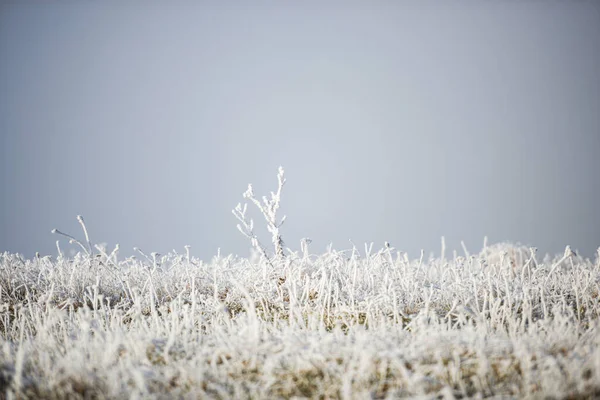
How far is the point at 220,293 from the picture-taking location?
501 centimetres

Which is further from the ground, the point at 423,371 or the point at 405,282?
the point at 405,282

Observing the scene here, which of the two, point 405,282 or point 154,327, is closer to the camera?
point 154,327

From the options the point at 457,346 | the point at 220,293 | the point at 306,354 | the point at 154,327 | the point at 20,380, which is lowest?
the point at 457,346

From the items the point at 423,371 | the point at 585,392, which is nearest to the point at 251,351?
the point at 423,371

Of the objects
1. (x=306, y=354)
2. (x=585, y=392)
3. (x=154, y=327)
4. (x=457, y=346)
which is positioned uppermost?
(x=154, y=327)

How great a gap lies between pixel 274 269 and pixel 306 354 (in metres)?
2.47

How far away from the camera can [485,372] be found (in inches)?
86.1

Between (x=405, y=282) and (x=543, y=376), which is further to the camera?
(x=405, y=282)

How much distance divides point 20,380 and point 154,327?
136 cm

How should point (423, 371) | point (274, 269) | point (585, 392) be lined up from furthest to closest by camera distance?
1. point (274, 269)
2. point (423, 371)
3. point (585, 392)

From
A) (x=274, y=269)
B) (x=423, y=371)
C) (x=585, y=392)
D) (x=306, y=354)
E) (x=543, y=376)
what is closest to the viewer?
(x=585, y=392)

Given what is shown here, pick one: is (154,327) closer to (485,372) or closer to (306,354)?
(306,354)

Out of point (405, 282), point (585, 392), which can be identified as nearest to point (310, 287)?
point (405, 282)

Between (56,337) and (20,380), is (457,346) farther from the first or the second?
(56,337)
